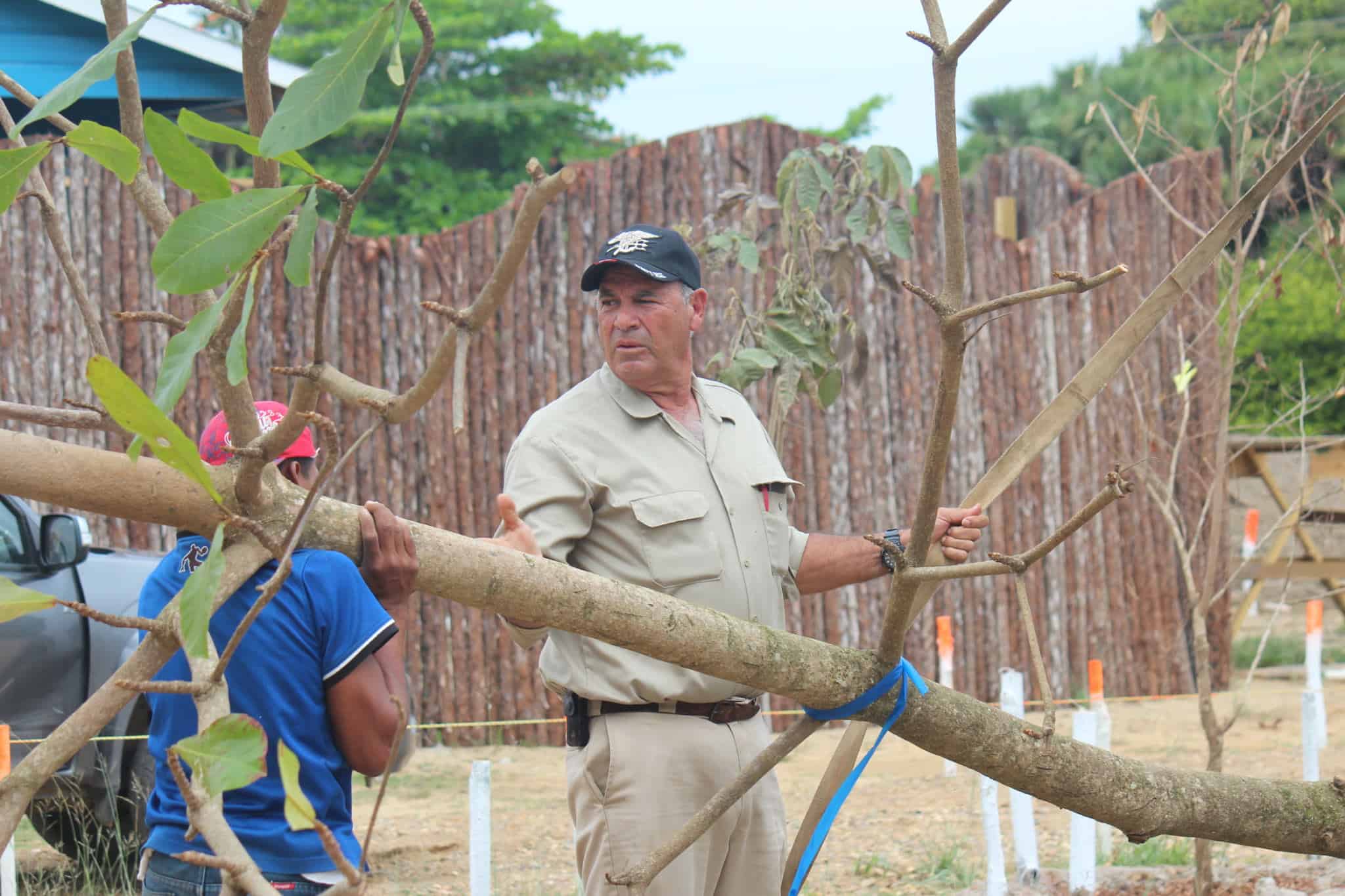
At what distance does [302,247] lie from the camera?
1180 millimetres

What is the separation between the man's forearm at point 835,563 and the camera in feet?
10.2

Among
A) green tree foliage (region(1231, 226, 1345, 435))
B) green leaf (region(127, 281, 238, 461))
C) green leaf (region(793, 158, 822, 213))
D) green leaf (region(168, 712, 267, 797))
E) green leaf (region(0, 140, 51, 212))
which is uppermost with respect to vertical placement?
green tree foliage (region(1231, 226, 1345, 435))

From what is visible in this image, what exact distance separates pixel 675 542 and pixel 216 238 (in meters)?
1.87

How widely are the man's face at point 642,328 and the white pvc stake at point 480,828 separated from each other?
1251mm

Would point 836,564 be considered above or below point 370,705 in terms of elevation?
above

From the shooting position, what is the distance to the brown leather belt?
112 inches

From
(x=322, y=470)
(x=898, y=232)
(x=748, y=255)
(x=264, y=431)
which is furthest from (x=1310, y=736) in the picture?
(x=322, y=470)

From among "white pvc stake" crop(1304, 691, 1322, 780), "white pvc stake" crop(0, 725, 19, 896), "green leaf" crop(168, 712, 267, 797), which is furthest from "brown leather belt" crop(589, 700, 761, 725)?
"white pvc stake" crop(1304, 691, 1322, 780)

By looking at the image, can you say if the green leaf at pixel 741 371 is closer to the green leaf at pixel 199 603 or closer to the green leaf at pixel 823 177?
the green leaf at pixel 823 177

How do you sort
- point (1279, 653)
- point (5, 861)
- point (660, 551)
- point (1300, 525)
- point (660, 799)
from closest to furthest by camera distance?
point (660, 799)
point (660, 551)
point (5, 861)
point (1300, 525)
point (1279, 653)

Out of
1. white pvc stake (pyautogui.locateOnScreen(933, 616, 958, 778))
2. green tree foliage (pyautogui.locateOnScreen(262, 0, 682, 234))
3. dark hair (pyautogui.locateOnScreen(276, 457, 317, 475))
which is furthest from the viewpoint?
green tree foliage (pyautogui.locateOnScreen(262, 0, 682, 234))

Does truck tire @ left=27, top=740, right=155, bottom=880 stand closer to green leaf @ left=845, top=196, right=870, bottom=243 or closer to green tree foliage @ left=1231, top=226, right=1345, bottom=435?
green leaf @ left=845, top=196, right=870, bottom=243

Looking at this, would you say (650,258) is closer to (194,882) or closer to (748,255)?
(748,255)

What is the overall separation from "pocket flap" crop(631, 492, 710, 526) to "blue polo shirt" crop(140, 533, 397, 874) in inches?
26.5
